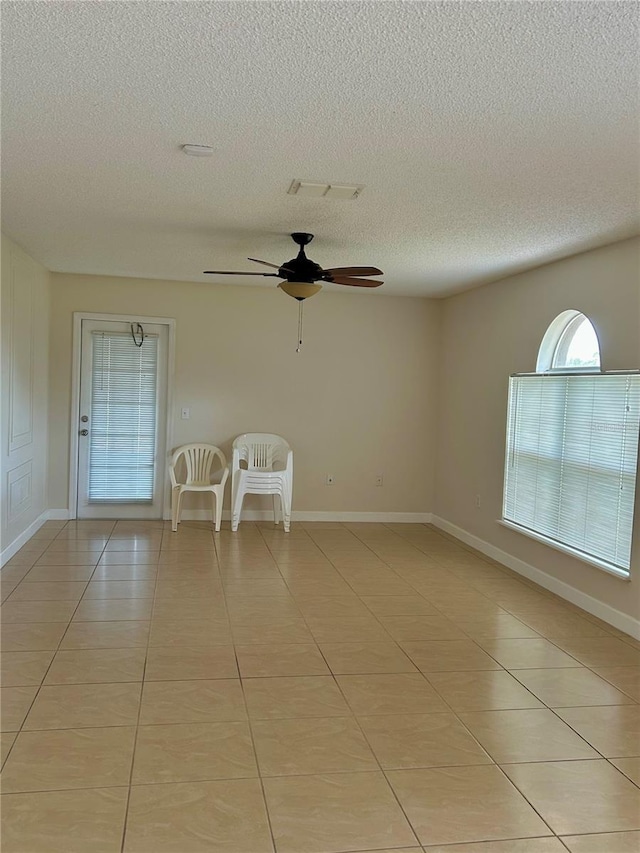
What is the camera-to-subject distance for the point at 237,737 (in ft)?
8.86

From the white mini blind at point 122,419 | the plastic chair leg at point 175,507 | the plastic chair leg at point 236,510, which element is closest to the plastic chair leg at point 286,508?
the plastic chair leg at point 236,510

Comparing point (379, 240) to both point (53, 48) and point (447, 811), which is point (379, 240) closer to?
point (53, 48)

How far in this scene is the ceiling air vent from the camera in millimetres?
3350

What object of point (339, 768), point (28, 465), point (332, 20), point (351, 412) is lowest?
point (339, 768)

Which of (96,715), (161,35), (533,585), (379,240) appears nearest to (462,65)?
(161,35)

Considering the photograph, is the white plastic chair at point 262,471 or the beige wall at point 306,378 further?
the beige wall at point 306,378

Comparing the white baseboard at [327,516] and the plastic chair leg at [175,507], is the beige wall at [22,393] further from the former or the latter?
the white baseboard at [327,516]

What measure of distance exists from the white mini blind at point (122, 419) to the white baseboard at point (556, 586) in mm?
3318

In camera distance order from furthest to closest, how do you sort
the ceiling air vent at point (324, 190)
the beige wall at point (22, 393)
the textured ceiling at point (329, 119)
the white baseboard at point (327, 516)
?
the white baseboard at point (327, 516)
the beige wall at point (22, 393)
the ceiling air vent at point (324, 190)
the textured ceiling at point (329, 119)

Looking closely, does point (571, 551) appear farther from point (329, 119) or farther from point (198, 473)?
point (198, 473)

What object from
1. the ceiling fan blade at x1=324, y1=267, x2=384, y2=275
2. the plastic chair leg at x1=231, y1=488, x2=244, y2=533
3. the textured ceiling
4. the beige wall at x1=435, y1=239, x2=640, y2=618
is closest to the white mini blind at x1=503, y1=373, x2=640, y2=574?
the beige wall at x1=435, y1=239, x2=640, y2=618

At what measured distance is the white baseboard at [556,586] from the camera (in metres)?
4.08

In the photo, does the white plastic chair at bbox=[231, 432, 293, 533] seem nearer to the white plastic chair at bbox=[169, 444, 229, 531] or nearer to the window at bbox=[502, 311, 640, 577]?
the white plastic chair at bbox=[169, 444, 229, 531]

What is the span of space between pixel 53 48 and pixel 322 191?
163 centimetres
